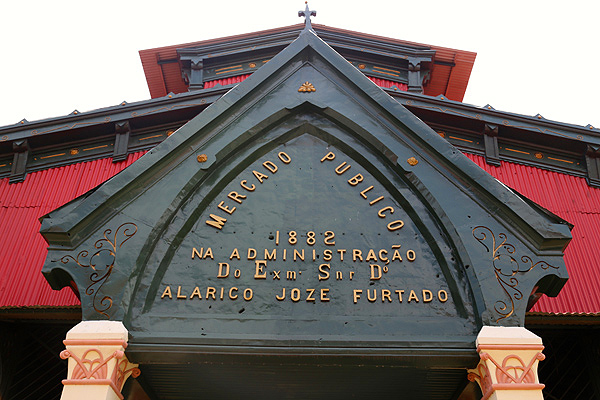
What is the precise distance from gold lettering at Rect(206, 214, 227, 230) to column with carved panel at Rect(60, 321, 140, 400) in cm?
193

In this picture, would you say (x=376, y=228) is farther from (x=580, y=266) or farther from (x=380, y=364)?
(x=580, y=266)

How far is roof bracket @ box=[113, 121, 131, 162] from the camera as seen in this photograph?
12.8 metres

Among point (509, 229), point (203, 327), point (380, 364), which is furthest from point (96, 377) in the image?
point (509, 229)

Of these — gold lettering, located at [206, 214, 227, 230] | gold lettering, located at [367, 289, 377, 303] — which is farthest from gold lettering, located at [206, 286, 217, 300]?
gold lettering, located at [367, 289, 377, 303]

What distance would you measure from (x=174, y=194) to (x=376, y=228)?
293 centimetres

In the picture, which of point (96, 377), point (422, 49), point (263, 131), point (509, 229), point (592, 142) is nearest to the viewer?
point (96, 377)

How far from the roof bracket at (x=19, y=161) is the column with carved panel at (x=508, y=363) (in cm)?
A: 957

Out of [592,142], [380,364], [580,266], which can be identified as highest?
[592,142]

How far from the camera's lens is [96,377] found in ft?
Answer: 24.7

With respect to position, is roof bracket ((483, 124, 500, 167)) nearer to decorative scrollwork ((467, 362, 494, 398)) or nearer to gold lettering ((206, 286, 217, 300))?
decorative scrollwork ((467, 362, 494, 398))

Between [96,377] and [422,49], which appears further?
[422,49]

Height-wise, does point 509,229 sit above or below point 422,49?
below

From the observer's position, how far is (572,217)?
39.4ft

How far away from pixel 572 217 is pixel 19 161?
11035mm
